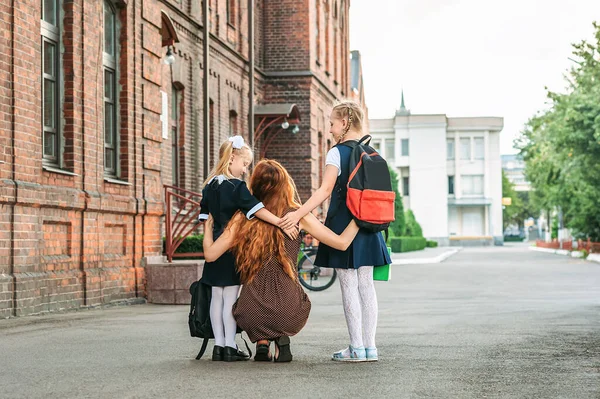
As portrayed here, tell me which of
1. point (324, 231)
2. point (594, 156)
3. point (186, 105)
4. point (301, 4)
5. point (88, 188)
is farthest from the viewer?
point (594, 156)

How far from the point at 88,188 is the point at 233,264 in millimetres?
6634

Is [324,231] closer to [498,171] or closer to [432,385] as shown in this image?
[432,385]

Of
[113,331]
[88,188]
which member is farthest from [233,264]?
[88,188]

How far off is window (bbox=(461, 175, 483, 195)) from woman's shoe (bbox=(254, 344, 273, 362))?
83.3m

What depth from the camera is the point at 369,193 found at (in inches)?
291

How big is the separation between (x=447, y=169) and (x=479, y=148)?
3.39 metres

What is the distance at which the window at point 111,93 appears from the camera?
49.7 feet

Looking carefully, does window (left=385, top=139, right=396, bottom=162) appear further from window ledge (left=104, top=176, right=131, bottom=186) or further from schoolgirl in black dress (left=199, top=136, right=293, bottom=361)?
schoolgirl in black dress (left=199, top=136, right=293, bottom=361)

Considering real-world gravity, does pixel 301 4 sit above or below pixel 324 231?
above

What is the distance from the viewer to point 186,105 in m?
20.8

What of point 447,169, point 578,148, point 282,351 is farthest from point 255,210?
point 447,169

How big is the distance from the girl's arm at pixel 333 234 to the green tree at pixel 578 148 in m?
27.4

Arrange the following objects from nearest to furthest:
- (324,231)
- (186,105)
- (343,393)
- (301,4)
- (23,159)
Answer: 1. (343,393)
2. (324,231)
3. (23,159)
4. (186,105)
5. (301,4)

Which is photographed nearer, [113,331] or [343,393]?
[343,393]
